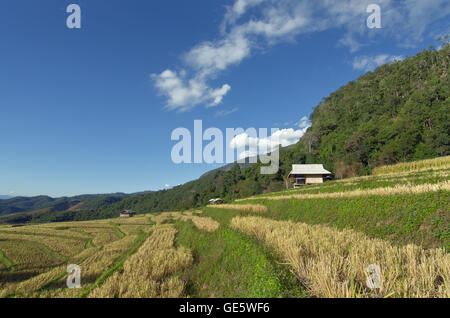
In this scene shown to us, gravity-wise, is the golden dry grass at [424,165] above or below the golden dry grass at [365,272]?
above

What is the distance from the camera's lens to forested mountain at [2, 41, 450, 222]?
55.3 metres

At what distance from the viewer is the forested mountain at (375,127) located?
55.3 m

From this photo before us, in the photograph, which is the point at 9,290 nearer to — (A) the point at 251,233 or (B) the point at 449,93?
(A) the point at 251,233

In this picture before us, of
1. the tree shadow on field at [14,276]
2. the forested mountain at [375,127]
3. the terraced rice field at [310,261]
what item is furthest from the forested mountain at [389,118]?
the tree shadow on field at [14,276]

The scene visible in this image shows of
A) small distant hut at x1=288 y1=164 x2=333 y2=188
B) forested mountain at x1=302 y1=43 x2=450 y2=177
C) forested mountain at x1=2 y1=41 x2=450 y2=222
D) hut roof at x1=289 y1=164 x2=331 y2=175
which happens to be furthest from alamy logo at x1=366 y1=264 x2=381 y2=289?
forested mountain at x1=302 y1=43 x2=450 y2=177

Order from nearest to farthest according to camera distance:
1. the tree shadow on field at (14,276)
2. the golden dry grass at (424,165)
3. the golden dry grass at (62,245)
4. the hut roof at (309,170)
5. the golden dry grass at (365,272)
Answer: the golden dry grass at (365,272)
the tree shadow on field at (14,276)
the golden dry grass at (62,245)
the golden dry grass at (424,165)
the hut roof at (309,170)

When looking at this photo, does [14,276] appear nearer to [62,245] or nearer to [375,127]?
[62,245]

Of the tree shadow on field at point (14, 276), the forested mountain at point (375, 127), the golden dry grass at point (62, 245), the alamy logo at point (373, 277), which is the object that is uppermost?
the forested mountain at point (375, 127)

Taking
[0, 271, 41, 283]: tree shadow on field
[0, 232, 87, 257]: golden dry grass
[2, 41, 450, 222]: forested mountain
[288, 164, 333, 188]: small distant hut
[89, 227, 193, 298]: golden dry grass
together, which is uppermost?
[2, 41, 450, 222]: forested mountain

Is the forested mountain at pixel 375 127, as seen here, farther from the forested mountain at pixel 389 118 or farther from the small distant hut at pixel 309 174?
the small distant hut at pixel 309 174

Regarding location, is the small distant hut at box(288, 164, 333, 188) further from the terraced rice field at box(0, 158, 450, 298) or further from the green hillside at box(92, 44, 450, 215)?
the terraced rice field at box(0, 158, 450, 298)
